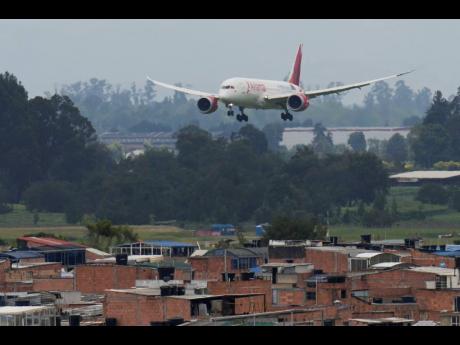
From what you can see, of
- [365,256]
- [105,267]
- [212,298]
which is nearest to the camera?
[212,298]

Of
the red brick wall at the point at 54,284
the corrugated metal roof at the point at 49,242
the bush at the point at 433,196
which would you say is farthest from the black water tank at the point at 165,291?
the bush at the point at 433,196

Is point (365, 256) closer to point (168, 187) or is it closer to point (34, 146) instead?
point (168, 187)

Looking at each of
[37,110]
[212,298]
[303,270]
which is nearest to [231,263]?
[303,270]

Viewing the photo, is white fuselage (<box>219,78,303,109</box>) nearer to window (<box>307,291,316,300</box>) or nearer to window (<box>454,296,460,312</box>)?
window (<box>307,291,316,300</box>)

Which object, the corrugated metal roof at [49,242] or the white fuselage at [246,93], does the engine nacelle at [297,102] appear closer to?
the white fuselage at [246,93]

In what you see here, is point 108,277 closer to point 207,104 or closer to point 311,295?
point 311,295

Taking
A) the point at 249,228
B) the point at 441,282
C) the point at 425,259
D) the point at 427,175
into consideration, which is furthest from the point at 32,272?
the point at 427,175
